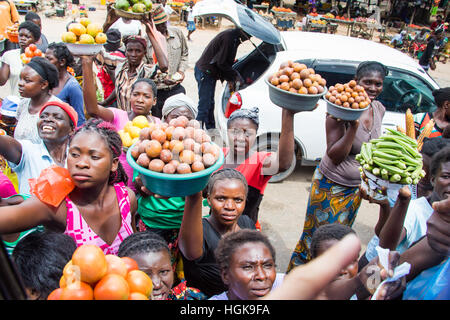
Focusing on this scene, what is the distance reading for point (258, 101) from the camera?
4.37m

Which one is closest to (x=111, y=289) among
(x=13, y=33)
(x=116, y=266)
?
(x=116, y=266)

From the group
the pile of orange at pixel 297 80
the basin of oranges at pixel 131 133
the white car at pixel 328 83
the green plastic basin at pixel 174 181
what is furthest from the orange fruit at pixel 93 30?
the green plastic basin at pixel 174 181

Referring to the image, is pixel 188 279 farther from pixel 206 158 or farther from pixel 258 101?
pixel 258 101

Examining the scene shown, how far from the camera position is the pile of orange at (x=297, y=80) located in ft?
6.93

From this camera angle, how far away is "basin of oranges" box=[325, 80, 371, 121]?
243 centimetres

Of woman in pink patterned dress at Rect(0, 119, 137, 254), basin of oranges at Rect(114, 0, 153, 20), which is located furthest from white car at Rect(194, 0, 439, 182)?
woman in pink patterned dress at Rect(0, 119, 137, 254)

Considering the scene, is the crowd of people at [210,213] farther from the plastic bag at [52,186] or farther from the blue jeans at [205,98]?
the blue jeans at [205,98]

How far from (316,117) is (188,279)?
10.4 ft

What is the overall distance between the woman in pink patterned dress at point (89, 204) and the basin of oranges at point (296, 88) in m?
1.08

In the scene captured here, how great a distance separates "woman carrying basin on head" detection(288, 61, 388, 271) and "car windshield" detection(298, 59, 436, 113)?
5.25 feet

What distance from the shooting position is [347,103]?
243cm

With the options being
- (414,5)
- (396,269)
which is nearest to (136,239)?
(396,269)

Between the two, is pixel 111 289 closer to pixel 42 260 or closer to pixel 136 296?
pixel 136 296

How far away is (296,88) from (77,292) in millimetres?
1719
